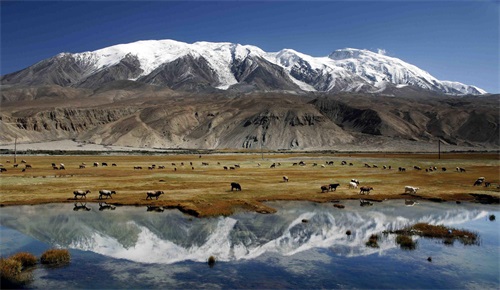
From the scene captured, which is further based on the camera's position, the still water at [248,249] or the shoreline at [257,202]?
the shoreline at [257,202]

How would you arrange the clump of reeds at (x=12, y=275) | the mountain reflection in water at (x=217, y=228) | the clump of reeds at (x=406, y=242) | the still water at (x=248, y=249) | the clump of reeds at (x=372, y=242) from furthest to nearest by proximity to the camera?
the clump of reeds at (x=372, y=242)
the clump of reeds at (x=406, y=242)
the mountain reflection in water at (x=217, y=228)
the still water at (x=248, y=249)
the clump of reeds at (x=12, y=275)

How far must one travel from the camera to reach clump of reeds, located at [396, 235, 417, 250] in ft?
78.3

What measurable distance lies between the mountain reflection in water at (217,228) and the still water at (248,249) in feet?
0.22

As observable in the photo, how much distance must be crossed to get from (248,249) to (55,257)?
10450mm

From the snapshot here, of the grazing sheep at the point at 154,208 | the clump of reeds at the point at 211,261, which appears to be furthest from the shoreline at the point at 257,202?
the clump of reeds at the point at 211,261

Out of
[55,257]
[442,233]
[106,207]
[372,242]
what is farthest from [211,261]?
[106,207]

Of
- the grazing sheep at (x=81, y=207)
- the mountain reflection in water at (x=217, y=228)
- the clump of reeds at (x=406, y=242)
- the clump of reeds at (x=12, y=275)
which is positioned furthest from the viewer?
the grazing sheep at (x=81, y=207)

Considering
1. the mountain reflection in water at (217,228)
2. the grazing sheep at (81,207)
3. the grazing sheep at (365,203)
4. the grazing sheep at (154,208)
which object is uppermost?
the grazing sheep at (365,203)

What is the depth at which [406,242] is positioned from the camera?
80.8 feet

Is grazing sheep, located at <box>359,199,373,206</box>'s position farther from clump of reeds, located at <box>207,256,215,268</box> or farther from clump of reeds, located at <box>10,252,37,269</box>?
clump of reeds, located at <box>10,252,37,269</box>

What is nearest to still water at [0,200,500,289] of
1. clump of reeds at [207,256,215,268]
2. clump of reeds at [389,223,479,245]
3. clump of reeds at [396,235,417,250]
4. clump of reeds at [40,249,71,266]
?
clump of reeds at [207,256,215,268]

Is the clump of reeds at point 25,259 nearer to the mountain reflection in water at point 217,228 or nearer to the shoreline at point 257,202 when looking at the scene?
the mountain reflection in water at point 217,228

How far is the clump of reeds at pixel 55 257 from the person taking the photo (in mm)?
20219

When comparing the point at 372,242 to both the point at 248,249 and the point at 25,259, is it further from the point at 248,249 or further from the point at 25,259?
the point at 25,259
